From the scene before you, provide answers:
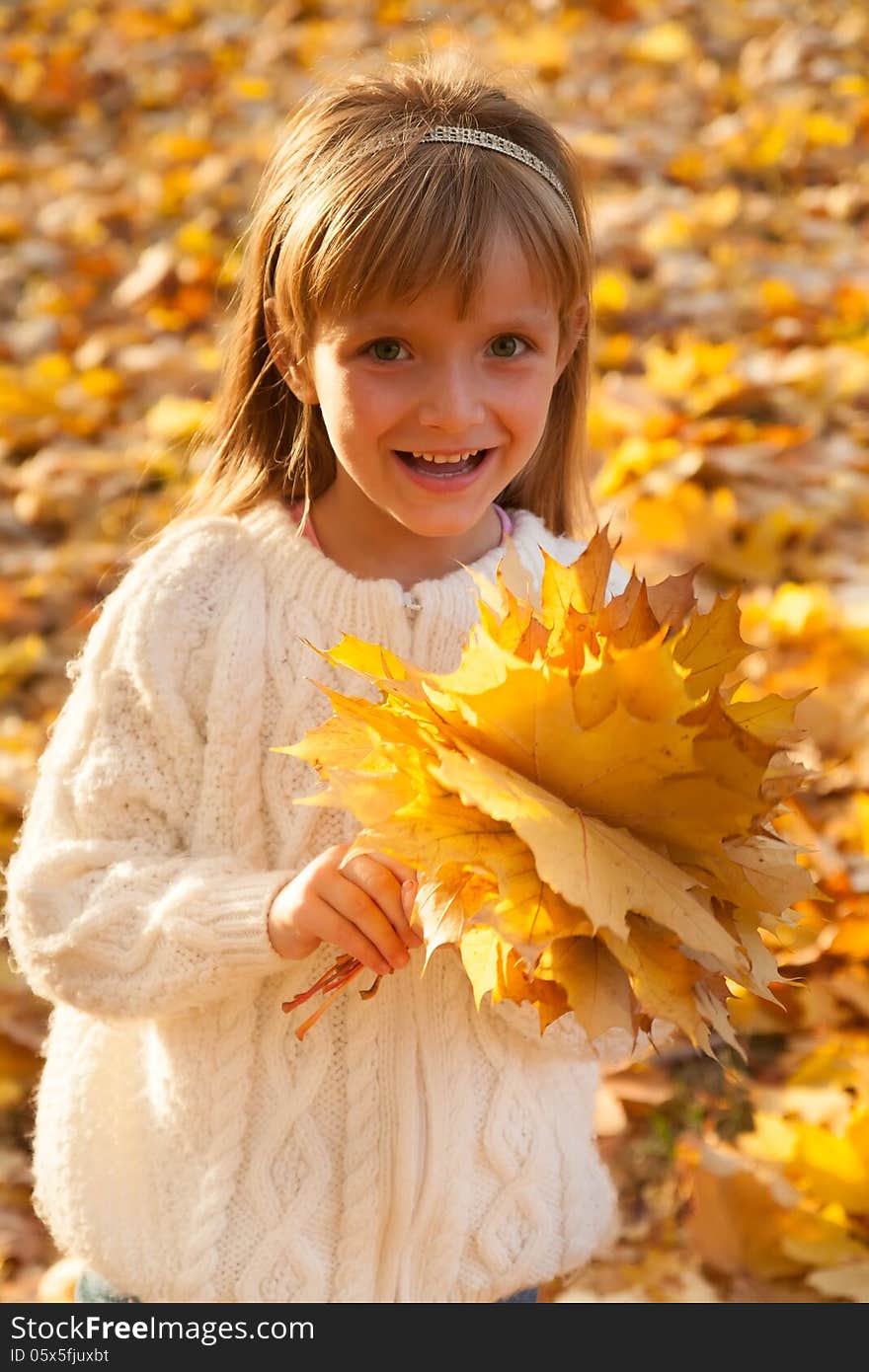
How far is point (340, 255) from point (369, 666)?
387 mm

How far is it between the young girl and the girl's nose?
0.09 ft

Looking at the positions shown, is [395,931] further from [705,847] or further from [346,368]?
[346,368]

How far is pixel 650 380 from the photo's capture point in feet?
10.2

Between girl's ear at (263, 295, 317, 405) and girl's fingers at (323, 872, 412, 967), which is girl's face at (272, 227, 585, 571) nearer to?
girl's ear at (263, 295, 317, 405)

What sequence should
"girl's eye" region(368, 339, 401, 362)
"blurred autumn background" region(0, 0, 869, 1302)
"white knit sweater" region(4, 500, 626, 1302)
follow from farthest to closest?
"blurred autumn background" region(0, 0, 869, 1302), "white knit sweater" region(4, 500, 626, 1302), "girl's eye" region(368, 339, 401, 362)

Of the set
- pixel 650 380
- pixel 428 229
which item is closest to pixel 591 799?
pixel 428 229

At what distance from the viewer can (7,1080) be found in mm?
2023

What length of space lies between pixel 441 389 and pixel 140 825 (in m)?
0.47

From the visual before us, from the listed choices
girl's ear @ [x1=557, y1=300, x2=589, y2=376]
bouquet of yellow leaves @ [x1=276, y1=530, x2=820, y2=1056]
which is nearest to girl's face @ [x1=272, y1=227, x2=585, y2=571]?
girl's ear @ [x1=557, y1=300, x2=589, y2=376]

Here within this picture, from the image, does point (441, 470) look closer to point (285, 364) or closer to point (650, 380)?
point (285, 364)

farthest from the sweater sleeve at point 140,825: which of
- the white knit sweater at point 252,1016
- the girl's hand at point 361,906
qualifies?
the girl's hand at point 361,906

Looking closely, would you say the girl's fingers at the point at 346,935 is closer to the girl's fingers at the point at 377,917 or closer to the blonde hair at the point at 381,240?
the girl's fingers at the point at 377,917

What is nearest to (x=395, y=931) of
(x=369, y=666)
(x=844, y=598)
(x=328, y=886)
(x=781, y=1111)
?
(x=328, y=886)

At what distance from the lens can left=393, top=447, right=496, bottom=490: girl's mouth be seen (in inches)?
46.4
